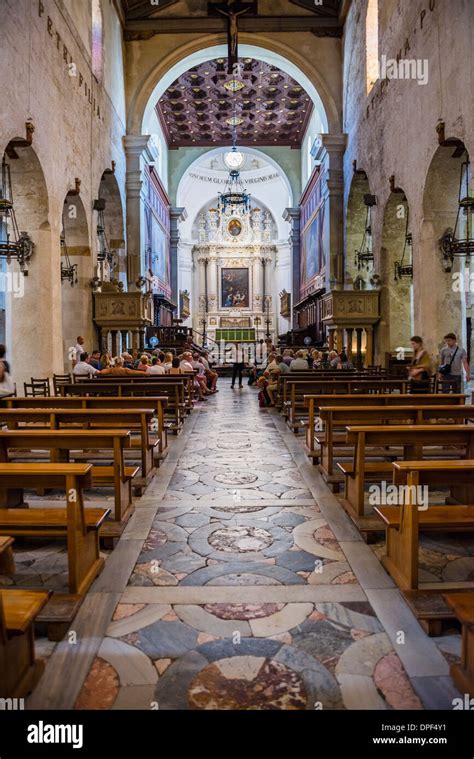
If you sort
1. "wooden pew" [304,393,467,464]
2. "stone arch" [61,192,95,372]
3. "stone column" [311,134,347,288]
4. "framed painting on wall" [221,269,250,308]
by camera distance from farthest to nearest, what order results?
"framed painting on wall" [221,269,250,308]
"stone column" [311,134,347,288]
"stone arch" [61,192,95,372]
"wooden pew" [304,393,467,464]

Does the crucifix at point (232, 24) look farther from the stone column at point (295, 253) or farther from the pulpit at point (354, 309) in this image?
the stone column at point (295, 253)

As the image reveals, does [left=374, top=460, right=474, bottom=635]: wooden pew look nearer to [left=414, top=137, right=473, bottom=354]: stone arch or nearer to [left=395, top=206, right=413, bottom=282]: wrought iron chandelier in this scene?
[left=414, top=137, right=473, bottom=354]: stone arch

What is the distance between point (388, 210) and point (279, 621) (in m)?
11.2

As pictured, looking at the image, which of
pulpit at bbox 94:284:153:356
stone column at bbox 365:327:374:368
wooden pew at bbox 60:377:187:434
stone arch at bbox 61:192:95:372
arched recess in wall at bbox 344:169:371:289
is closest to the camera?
wooden pew at bbox 60:377:187:434

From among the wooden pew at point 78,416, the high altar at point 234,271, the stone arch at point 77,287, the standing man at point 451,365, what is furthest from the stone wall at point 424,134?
the high altar at point 234,271

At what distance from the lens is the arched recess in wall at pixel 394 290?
12.6 meters

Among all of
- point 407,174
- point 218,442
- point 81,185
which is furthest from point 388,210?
point 218,442

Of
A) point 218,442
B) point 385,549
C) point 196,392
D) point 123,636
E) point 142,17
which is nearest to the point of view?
point 123,636

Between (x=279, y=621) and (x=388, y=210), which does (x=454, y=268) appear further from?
(x=279, y=621)

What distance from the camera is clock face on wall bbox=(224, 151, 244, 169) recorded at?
2988 centimetres

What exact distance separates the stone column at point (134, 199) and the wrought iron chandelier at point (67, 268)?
11.7 feet

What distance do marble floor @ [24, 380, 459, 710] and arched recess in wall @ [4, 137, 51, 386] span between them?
6.49m

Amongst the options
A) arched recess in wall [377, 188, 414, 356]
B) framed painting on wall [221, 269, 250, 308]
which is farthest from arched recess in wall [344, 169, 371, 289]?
framed painting on wall [221, 269, 250, 308]

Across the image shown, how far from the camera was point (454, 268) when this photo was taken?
34.1 ft
